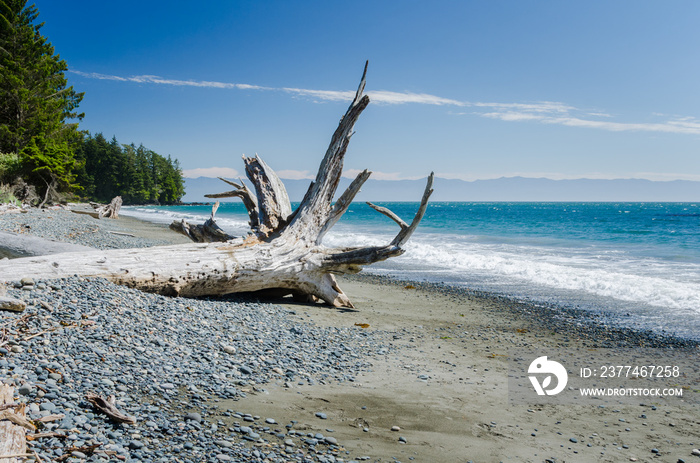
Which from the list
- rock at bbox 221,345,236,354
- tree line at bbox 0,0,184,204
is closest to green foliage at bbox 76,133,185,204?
tree line at bbox 0,0,184,204

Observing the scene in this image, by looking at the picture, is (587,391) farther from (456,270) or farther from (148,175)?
(148,175)

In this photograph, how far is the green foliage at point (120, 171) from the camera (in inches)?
3162

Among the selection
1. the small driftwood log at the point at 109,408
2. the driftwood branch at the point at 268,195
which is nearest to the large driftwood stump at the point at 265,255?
the driftwood branch at the point at 268,195

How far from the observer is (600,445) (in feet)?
12.6

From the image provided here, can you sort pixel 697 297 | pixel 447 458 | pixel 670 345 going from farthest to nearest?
pixel 697 297 → pixel 670 345 → pixel 447 458

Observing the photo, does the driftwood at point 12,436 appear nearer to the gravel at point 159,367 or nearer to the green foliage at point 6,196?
the gravel at point 159,367

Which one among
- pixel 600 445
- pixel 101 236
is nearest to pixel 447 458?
pixel 600 445

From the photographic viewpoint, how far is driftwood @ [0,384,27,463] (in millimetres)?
2480

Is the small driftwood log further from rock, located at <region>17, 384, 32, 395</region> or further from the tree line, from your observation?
the tree line

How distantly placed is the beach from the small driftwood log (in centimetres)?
6

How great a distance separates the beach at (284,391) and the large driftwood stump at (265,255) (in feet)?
1.25

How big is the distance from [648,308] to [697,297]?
1.46 metres

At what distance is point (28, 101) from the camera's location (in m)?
29.6

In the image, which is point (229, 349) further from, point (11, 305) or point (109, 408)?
point (11, 305)
